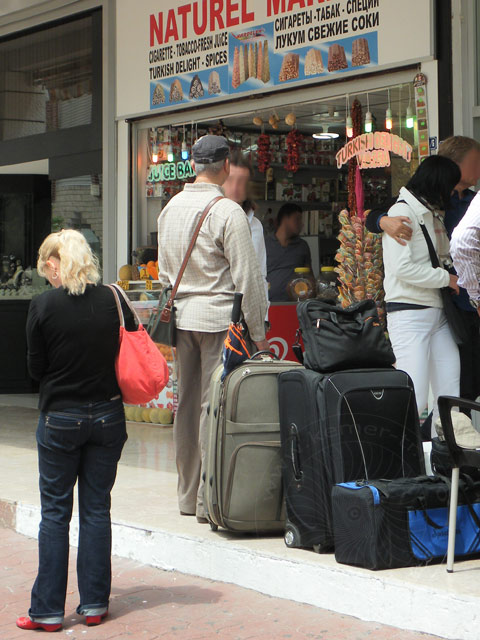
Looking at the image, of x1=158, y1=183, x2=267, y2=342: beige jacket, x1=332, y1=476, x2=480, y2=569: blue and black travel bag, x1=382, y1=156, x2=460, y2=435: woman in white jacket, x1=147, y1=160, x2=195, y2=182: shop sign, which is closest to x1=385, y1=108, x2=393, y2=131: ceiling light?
x1=382, y1=156, x2=460, y2=435: woman in white jacket

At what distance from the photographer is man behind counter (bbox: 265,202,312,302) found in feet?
28.2

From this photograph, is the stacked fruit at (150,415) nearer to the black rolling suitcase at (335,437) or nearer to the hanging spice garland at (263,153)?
the hanging spice garland at (263,153)

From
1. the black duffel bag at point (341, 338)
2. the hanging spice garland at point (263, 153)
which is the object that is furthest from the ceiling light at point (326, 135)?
the black duffel bag at point (341, 338)

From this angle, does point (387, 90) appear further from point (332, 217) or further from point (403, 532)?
point (403, 532)

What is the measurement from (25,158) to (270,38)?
3681mm

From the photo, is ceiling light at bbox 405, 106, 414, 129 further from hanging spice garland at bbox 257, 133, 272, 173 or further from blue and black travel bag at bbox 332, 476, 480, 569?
blue and black travel bag at bbox 332, 476, 480, 569

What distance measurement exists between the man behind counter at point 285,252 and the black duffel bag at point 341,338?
3.88 metres

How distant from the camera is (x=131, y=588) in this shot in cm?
474

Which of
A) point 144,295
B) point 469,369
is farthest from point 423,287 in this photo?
point 144,295

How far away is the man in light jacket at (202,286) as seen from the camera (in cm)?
505

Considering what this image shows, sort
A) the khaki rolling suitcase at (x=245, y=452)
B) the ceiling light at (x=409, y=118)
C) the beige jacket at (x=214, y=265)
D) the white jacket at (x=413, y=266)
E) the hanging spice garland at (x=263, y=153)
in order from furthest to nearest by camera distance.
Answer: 1. the hanging spice garland at (x=263, y=153)
2. the ceiling light at (x=409, y=118)
3. the white jacket at (x=413, y=266)
4. the beige jacket at (x=214, y=265)
5. the khaki rolling suitcase at (x=245, y=452)

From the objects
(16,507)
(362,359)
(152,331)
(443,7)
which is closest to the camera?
(362,359)

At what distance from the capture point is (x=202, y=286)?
512cm

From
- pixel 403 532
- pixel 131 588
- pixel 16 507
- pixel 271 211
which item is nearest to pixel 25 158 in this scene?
pixel 271 211
